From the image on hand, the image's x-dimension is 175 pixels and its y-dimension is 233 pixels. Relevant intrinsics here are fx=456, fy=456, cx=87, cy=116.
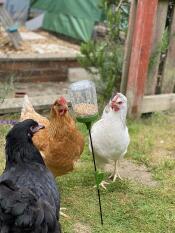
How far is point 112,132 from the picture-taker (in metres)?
4.60

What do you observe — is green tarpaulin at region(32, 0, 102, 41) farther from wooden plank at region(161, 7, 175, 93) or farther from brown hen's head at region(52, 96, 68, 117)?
brown hen's head at region(52, 96, 68, 117)

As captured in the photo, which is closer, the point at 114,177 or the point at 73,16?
the point at 114,177

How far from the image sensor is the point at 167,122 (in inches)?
263

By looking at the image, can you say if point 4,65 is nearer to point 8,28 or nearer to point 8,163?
point 8,28

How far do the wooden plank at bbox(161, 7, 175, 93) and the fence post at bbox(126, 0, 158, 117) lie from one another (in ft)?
1.72

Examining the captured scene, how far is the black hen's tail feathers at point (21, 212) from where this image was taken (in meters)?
2.98

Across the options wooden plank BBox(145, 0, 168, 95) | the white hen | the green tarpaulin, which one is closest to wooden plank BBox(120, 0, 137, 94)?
wooden plank BBox(145, 0, 168, 95)

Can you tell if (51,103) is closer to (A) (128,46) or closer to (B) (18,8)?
(A) (128,46)

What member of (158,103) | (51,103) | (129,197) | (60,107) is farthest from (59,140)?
(158,103)

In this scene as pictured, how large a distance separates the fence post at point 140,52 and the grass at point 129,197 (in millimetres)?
684

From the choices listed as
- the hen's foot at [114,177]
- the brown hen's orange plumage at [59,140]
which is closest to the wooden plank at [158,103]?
the hen's foot at [114,177]

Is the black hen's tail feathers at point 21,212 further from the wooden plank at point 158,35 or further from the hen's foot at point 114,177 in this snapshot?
the wooden plank at point 158,35

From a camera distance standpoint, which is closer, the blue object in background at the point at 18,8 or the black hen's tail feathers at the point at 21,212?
the black hen's tail feathers at the point at 21,212

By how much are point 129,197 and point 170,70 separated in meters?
2.71
